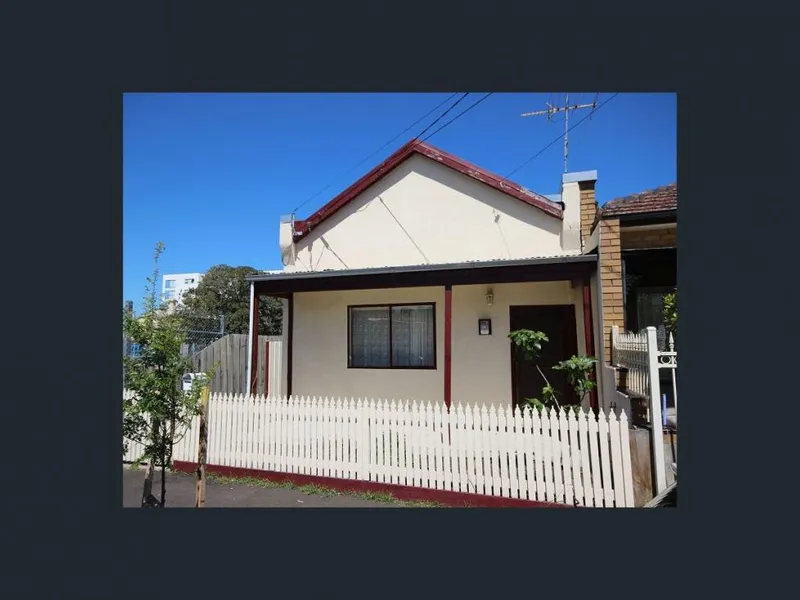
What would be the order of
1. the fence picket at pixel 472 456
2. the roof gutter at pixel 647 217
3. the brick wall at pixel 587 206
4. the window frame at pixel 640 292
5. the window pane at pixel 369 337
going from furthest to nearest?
the window pane at pixel 369 337 → the window frame at pixel 640 292 → the brick wall at pixel 587 206 → the roof gutter at pixel 647 217 → the fence picket at pixel 472 456

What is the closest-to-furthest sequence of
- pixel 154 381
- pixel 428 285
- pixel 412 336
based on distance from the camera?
pixel 154 381 → pixel 428 285 → pixel 412 336

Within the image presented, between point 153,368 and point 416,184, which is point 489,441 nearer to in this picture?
point 153,368

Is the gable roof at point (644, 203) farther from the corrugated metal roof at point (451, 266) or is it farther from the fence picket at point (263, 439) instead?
the fence picket at point (263, 439)

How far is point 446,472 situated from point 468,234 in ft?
14.7

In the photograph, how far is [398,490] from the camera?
5.63 metres

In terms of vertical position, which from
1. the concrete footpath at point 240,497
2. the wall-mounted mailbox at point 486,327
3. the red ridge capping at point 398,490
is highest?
the wall-mounted mailbox at point 486,327

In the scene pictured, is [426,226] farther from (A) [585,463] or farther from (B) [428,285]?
(A) [585,463]

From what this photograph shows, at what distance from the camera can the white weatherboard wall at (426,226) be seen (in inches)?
321

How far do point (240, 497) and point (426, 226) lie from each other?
551 cm

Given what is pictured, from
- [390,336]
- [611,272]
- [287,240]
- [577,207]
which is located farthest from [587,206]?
[287,240]

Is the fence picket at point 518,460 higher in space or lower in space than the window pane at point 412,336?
lower

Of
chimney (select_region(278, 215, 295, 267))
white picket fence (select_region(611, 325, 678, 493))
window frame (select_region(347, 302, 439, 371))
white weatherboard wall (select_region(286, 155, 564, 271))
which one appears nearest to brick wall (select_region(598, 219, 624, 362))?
white picket fence (select_region(611, 325, 678, 493))

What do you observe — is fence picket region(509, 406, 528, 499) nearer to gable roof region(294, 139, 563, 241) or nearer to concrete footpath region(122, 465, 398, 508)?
concrete footpath region(122, 465, 398, 508)

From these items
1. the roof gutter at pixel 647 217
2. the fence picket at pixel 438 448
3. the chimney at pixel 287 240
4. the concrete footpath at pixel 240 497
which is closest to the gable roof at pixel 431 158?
the chimney at pixel 287 240
